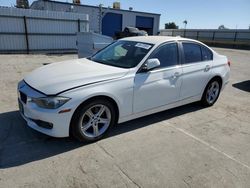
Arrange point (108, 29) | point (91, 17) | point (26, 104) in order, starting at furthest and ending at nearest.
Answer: point (108, 29), point (91, 17), point (26, 104)

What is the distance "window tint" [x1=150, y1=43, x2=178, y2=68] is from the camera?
4.10 meters

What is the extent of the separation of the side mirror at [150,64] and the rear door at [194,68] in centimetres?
88

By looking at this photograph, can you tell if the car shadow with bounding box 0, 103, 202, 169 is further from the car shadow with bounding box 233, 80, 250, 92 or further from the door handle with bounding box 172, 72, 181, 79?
the car shadow with bounding box 233, 80, 250, 92

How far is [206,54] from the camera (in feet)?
16.6

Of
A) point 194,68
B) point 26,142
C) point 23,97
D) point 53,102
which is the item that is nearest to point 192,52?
point 194,68

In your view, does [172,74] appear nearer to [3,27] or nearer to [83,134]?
[83,134]

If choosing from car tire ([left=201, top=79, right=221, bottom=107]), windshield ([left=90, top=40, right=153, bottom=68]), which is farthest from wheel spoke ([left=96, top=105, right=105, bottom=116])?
car tire ([left=201, top=79, right=221, bottom=107])

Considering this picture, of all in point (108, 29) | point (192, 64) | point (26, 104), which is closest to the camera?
point (26, 104)

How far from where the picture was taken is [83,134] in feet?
11.1

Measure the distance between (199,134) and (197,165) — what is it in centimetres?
102

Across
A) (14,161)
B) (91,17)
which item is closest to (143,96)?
(14,161)

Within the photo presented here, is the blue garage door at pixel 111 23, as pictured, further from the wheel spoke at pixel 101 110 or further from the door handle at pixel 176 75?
the wheel spoke at pixel 101 110

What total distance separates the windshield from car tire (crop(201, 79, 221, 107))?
1957mm

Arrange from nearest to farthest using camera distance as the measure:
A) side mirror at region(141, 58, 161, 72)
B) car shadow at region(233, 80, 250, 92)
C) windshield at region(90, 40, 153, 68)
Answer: side mirror at region(141, 58, 161, 72) < windshield at region(90, 40, 153, 68) < car shadow at region(233, 80, 250, 92)
